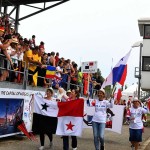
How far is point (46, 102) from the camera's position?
12.5m

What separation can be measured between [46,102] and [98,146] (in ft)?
7.17

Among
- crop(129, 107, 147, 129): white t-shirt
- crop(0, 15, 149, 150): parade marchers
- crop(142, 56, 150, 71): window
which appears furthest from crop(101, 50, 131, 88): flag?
crop(142, 56, 150, 71): window

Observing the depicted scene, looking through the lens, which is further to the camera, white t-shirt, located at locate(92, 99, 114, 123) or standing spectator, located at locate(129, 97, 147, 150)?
standing spectator, located at locate(129, 97, 147, 150)

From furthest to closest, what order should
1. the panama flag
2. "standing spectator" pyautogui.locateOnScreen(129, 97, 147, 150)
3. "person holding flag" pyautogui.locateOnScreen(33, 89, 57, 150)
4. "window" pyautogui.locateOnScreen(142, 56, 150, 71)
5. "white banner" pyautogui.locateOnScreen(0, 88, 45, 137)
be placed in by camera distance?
"window" pyautogui.locateOnScreen(142, 56, 150, 71)
"white banner" pyautogui.locateOnScreen(0, 88, 45, 137)
"standing spectator" pyautogui.locateOnScreen(129, 97, 147, 150)
"person holding flag" pyautogui.locateOnScreen(33, 89, 57, 150)
the panama flag

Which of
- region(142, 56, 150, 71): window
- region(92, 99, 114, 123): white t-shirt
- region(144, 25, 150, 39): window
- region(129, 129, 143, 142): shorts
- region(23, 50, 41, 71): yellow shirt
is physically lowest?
region(129, 129, 143, 142): shorts

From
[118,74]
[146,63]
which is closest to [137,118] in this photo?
[118,74]

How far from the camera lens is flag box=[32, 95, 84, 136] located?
11.8m

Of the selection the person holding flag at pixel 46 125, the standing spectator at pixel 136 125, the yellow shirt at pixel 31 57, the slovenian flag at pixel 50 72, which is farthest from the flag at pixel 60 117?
the slovenian flag at pixel 50 72

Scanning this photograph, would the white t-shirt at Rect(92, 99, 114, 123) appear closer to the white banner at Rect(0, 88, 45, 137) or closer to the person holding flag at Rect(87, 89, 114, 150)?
the person holding flag at Rect(87, 89, 114, 150)

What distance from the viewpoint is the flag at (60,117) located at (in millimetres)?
11758

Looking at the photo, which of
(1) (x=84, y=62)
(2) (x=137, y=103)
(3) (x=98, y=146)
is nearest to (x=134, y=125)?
(2) (x=137, y=103)

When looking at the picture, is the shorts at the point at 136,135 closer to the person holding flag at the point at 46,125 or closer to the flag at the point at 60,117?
the flag at the point at 60,117

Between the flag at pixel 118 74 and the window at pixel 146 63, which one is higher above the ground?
the window at pixel 146 63

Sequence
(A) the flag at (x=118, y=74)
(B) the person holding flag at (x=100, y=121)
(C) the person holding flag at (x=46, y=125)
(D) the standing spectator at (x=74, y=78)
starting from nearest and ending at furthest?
(B) the person holding flag at (x=100, y=121), (C) the person holding flag at (x=46, y=125), (A) the flag at (x=118, y=74), (D) the standing spectator at (x=74, y=78)
